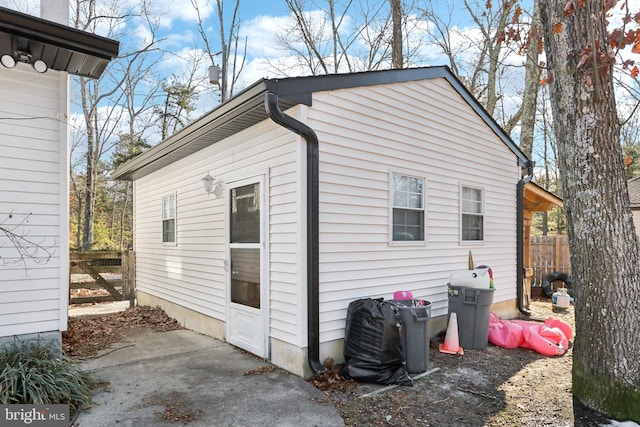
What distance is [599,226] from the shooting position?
10.9 feet

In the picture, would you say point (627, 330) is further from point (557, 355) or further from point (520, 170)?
point (520, 170)

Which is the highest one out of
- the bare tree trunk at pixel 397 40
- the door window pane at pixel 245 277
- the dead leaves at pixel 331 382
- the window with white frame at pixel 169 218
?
the bare tree trunk at pixel 397 40

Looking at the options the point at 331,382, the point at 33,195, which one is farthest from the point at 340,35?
the point at 331,382

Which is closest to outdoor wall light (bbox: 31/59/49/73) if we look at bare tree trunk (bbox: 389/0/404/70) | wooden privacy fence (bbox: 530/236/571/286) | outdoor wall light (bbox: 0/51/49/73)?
outdoor wall light (bbox: 0/51/49/73)

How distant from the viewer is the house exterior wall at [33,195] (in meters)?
3.79

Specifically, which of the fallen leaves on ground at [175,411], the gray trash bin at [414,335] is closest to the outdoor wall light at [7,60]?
the fallen leaves on ground at [175,411]

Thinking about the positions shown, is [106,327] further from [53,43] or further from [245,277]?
[53,43]

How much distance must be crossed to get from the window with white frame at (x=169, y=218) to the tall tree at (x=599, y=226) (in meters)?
6.20

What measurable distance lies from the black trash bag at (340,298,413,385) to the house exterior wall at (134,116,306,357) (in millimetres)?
593

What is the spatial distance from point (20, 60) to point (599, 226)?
5.32 meters

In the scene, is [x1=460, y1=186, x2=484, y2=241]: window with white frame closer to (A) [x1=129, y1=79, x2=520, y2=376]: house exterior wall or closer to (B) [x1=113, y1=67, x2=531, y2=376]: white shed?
(B) [x1=113, y1=67, x2=531, y2=376]: white shed

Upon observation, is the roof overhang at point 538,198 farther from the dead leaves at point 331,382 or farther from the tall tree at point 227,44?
the tall tree at point 227,44

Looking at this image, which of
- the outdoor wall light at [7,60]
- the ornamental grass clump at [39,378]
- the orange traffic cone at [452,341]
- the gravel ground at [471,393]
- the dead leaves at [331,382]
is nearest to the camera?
the ornamental grass clump at [39,378]

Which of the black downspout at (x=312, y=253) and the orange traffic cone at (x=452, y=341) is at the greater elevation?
the black downspout at (x=312, y=253)
